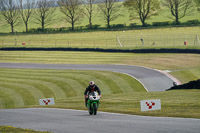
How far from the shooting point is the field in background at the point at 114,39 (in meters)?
78.2

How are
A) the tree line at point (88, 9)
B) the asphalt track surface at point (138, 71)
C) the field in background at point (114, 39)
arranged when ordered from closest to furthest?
1. the asphalt track surface at point (138, 71)
2. the field in background at point (114, 39)
3. the tree line at point (88, 9)

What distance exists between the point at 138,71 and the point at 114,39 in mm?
49854

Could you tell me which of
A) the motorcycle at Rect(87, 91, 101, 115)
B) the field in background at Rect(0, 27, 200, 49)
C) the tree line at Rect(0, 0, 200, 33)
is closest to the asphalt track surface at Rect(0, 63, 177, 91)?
the motorcycle at Rect(87, 91, 101, 115)

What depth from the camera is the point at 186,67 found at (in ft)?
159

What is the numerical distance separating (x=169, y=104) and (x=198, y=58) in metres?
32.9

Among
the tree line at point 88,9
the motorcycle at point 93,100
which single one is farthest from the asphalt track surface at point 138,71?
the tree line at point 88,9

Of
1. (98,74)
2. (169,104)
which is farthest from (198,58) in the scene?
(169,104)

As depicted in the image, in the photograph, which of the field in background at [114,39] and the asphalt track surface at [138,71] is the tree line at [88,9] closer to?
the field in background at [114,39]

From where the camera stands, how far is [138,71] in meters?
44.8

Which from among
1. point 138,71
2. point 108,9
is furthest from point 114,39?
point 138,71

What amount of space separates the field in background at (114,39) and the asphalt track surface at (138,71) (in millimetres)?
22389

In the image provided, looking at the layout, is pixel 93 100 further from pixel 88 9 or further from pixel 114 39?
pixel 88 9

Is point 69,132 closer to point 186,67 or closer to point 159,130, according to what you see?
point 159,130

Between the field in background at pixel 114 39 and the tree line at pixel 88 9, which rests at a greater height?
the tree line at pixel 88 9
